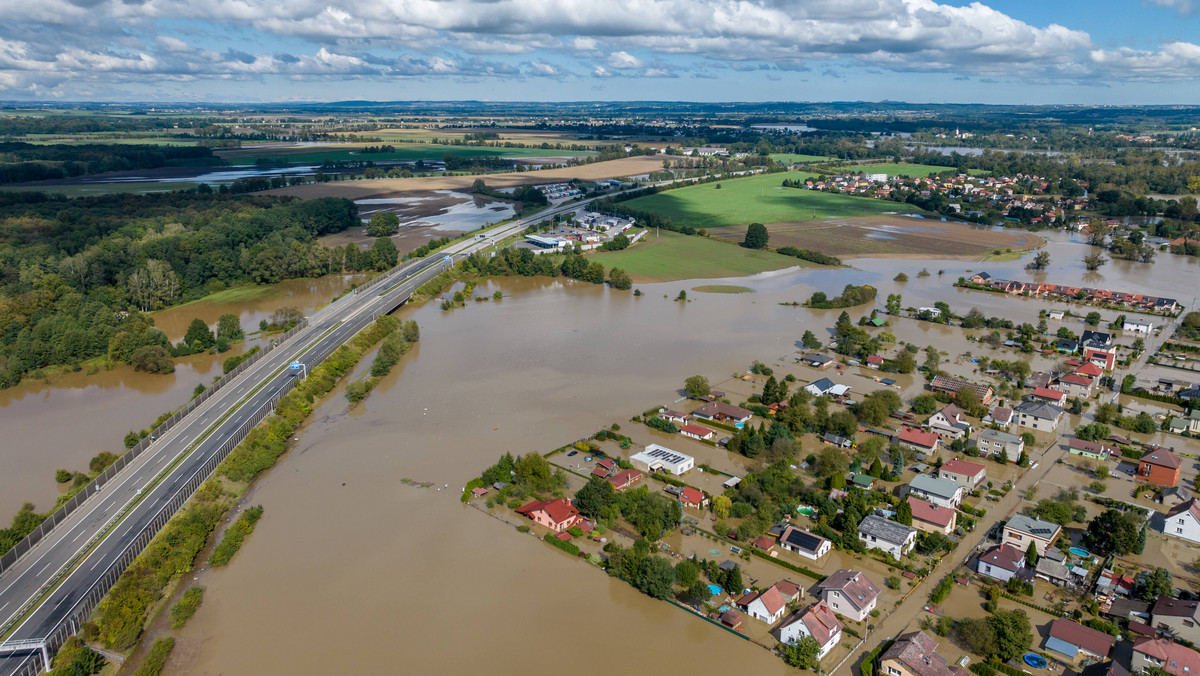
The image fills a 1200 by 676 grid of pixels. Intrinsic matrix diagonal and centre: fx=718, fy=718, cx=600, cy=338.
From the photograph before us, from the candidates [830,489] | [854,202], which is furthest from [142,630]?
[854,202]

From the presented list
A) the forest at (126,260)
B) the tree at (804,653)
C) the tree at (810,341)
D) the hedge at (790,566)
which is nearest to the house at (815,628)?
the tree at (804,653)

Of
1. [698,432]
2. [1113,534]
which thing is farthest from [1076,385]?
[698,432]

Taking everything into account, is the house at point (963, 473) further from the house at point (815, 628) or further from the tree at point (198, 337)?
the tree at point (198, 337)

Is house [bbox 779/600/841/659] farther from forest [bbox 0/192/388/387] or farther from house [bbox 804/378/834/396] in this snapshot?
forest [bbox 0/192/388/387]

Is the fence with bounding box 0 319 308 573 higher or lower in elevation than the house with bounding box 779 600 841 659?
higher

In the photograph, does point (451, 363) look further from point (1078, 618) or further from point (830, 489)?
point (1078, 618)

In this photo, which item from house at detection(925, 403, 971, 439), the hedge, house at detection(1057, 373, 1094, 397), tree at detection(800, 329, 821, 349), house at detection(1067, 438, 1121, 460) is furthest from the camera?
tree at detection(800, 329, 821, 349)

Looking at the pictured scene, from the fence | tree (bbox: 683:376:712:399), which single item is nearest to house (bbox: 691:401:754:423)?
tree (bbox: 683:376:712:399)

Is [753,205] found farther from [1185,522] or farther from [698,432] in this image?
[1185,522]
